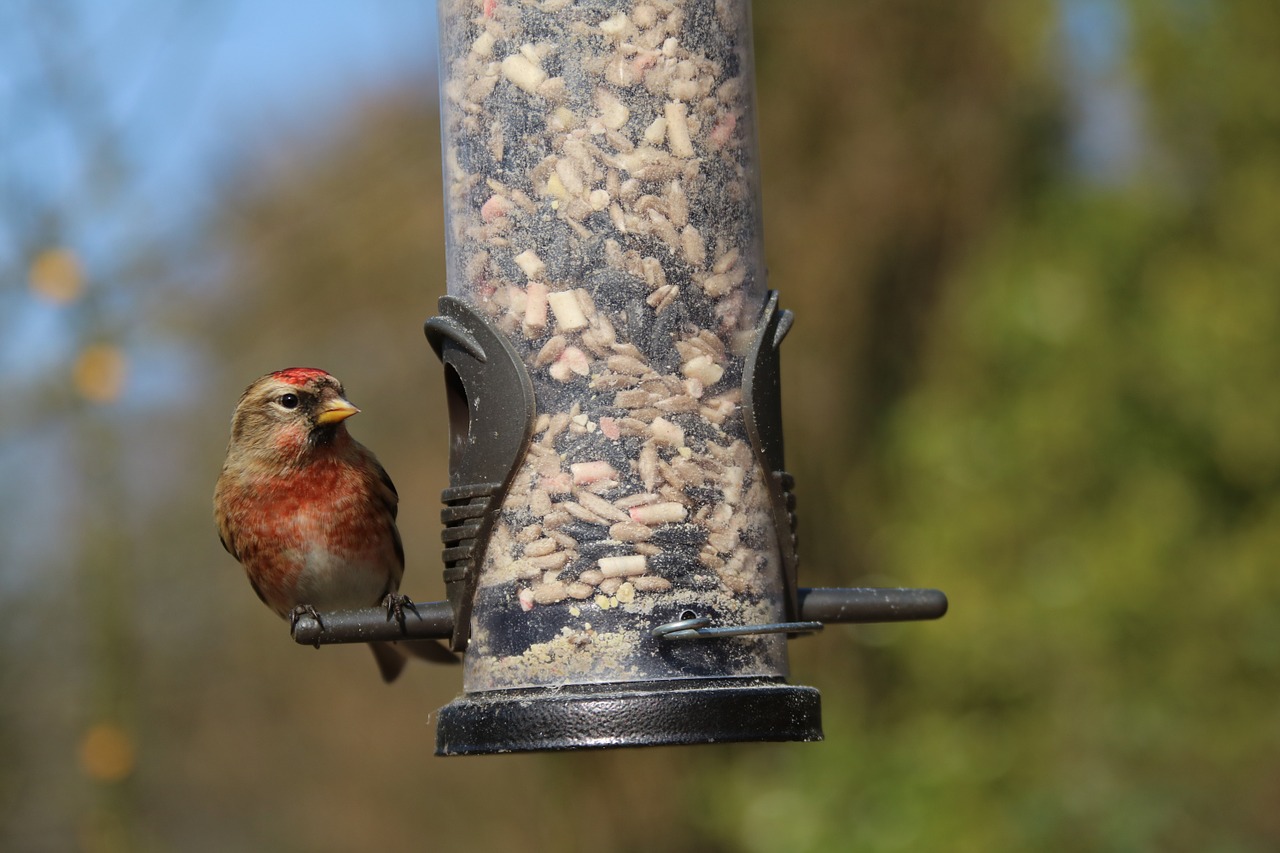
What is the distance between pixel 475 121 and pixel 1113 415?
21.6 ft

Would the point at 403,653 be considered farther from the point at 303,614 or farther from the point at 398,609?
the point at 398,609

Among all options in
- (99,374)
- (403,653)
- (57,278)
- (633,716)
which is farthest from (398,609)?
(57,278)

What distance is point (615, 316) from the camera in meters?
4.23

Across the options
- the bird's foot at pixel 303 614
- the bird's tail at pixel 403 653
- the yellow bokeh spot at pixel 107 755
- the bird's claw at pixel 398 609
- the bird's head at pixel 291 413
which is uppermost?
the bird's head at pixel 291 413

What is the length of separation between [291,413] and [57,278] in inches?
132

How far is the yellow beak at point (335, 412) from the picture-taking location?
5.16 meters

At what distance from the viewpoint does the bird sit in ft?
17.3

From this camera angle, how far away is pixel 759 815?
8844 mm

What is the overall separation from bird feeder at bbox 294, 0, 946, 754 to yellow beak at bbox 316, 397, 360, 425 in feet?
2.62

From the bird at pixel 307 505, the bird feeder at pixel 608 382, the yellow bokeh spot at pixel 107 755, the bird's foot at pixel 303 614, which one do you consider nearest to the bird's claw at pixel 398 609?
the bird feeder at pixel 608 382

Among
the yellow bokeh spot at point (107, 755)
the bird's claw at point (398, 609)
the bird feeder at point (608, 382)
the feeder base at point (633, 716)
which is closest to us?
the feeder base at point (633, 716)

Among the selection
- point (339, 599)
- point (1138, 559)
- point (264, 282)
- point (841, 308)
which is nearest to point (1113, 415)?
point (1138, 559)

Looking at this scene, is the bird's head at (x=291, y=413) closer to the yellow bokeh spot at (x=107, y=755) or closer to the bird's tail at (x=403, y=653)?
the bird's tail at (x=403, y=653)

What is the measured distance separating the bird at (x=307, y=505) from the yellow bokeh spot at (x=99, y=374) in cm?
285
